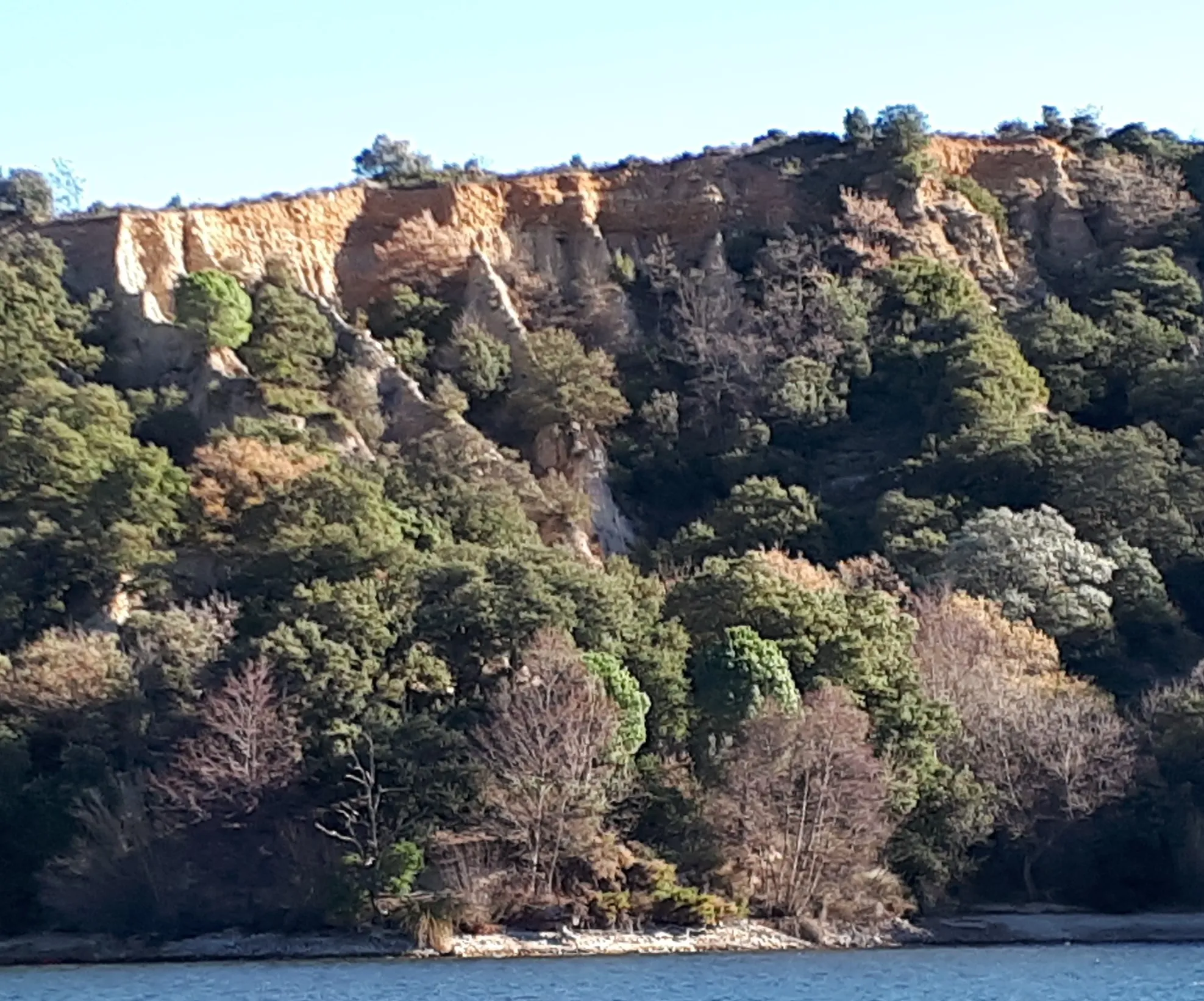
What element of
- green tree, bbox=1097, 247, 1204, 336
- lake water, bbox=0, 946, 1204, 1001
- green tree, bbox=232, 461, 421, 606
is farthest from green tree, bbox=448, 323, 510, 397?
lake water, bbox=0, 946, 1204, 1001

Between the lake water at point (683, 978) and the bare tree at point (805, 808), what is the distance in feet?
7.76

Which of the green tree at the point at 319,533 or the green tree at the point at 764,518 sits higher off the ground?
the green tree at the point at 764,518

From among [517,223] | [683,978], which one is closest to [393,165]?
[517,223]

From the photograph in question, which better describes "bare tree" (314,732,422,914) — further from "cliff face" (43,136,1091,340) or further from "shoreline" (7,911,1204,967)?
"cliff face" (43,136,1091,340)

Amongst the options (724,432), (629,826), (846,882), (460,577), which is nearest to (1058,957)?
(846,882)

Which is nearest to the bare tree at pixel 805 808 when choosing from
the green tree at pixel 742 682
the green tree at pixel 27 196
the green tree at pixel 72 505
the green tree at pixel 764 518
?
the green tree at pixel 742 682

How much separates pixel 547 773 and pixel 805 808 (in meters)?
5.35

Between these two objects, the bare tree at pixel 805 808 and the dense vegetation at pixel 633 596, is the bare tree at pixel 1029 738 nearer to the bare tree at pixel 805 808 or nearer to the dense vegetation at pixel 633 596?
the dense vegetation at pixel 633 596

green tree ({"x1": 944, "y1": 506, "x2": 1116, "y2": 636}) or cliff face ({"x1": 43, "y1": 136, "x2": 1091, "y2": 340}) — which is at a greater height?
cliff face ({"x1": 43, "y1": 136, "x2": 1091, "y2": 340})

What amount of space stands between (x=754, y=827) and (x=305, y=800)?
9382mm

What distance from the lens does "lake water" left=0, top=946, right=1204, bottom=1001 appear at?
124 ft

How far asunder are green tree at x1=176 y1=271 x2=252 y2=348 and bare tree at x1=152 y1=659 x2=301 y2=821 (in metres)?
20.6

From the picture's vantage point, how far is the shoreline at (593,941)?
46.8 m

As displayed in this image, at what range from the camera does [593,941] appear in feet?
155
